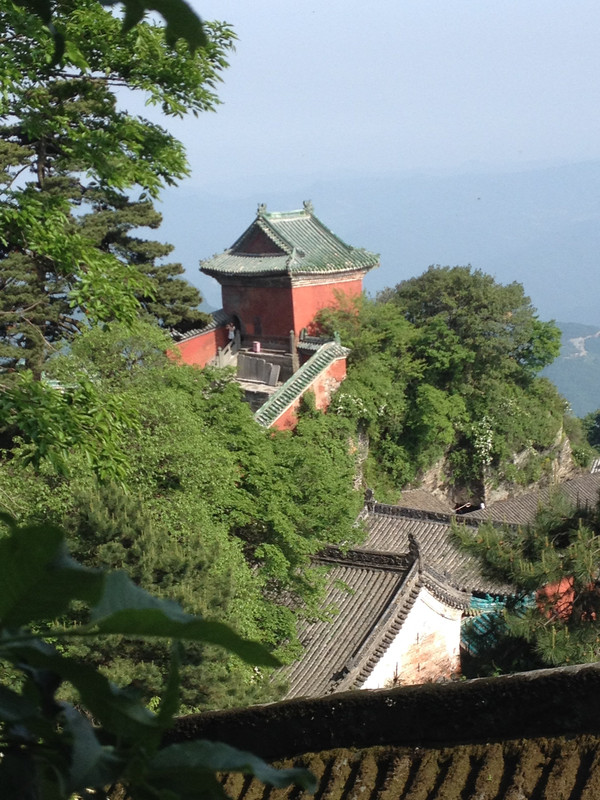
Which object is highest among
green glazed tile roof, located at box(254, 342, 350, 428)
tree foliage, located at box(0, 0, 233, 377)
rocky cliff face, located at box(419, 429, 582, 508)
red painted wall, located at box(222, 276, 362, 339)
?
tree foliage, located at box(0, 0, 233, 377)

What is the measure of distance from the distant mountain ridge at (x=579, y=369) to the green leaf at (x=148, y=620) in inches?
3856

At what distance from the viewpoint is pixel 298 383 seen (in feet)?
53.5

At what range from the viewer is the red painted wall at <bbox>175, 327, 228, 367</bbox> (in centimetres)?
1875

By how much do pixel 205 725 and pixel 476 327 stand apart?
50.8 feet

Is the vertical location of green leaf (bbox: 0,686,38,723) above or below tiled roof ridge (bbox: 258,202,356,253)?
above

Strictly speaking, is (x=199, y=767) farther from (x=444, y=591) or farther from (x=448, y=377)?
(x=448, y=377)

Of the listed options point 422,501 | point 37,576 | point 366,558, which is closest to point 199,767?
point 37,576

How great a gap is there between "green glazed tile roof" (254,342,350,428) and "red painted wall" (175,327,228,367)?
113 inches

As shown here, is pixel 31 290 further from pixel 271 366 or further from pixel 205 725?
pixel 205 725

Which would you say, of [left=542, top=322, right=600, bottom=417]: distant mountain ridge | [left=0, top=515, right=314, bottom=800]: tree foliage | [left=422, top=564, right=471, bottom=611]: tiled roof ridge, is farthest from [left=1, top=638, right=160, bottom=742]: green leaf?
[left=542, top=322, right=600, bottom=417]: distant mountain ridge

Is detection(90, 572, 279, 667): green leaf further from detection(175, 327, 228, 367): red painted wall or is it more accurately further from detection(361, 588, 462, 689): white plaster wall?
detection(175, 327, 228, 367): red painted wall

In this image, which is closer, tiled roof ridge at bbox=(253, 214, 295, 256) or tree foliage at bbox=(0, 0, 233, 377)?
tree foliage at bbox=(0, 0, 233, 377)

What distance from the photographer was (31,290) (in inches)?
606

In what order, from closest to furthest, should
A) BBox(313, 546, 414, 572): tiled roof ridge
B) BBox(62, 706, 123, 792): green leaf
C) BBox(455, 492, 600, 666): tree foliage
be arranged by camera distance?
BBox(62, 706, 123, 792): green leaf
BBox(455, 492, 600, 666): tree foliage
BBox(313, 546, 414, 572): tiled roof ridge
